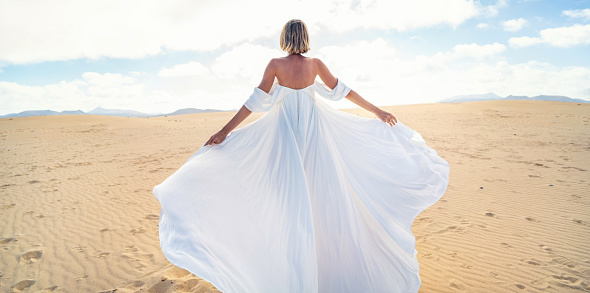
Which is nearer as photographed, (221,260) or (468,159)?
(221,260)

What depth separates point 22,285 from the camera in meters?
3.65

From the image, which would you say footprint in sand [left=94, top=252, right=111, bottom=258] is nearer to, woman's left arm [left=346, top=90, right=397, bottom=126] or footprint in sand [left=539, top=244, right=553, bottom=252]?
woman's left arm [left=346, top=90, right=397, bottom=126]

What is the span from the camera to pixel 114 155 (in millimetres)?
13070

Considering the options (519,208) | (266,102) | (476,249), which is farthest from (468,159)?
(266,102)

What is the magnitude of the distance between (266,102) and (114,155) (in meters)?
12.7

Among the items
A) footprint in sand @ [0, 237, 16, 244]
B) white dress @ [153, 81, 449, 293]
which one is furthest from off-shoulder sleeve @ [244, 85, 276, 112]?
footprint in sand @ [0, 237, 16, 244]

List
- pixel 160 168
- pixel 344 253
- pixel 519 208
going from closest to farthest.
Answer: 1. pixel 344 253
2. pixel 519 208
3. pixel 160 168

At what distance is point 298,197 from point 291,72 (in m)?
1.22

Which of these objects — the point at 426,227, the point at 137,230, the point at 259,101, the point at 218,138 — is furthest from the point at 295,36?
the point at 137,230

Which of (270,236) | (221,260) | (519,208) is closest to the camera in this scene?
(221,260)

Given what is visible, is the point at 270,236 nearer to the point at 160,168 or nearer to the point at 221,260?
the point at 221,260

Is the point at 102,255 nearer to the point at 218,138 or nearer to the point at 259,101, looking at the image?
the point at 218,138

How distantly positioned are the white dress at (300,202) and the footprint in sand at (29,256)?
2.92 metres

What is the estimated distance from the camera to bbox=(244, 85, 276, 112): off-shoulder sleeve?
2.90 meters
